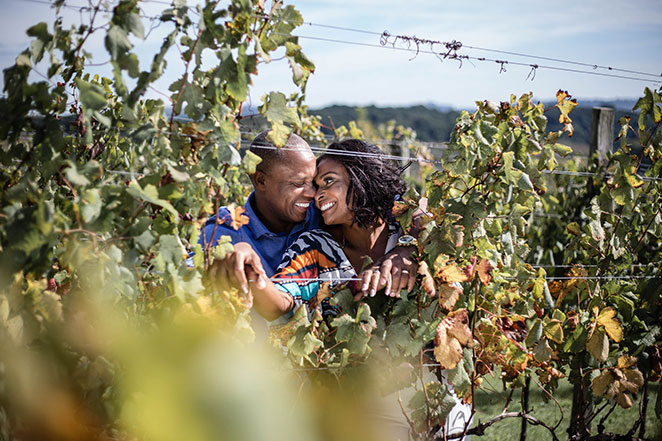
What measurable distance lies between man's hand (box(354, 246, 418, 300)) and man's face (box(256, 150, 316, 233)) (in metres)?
0.69

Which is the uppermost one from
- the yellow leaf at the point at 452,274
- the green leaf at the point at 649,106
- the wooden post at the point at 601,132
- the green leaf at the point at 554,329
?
the wooden post at the point at 601,132

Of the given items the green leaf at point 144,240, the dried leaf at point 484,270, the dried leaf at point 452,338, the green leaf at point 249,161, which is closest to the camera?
the green leaf at point 144,240

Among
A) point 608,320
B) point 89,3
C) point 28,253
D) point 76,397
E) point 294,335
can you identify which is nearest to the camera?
point 28,253

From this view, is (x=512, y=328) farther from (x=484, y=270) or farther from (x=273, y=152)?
(x=273, y=152)

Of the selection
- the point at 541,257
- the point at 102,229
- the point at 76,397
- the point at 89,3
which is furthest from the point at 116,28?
the point at 541,257

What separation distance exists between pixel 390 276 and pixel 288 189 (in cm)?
83

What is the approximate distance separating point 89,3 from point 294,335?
1176 mm

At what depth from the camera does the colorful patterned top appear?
2277mm

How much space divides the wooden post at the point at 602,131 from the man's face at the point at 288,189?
3.12 metres

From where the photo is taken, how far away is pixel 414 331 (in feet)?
6.73

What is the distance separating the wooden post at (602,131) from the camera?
4727 mm

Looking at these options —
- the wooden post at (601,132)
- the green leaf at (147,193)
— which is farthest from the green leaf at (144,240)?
the wooden post at (601,132)

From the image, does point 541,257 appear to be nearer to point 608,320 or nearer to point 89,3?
point 608,320

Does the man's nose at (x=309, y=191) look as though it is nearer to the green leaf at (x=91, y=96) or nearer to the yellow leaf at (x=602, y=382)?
the green leaf at (x=91, y=96)
